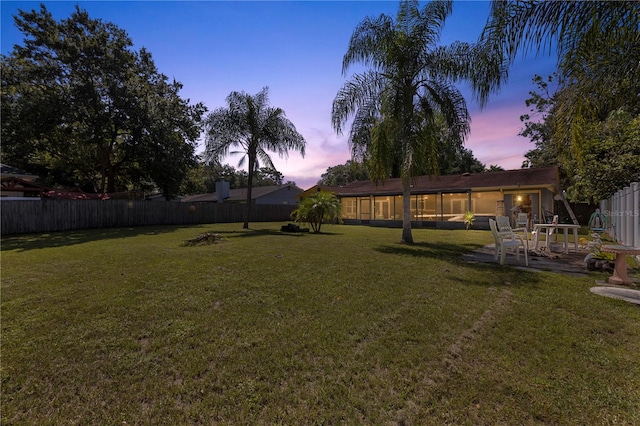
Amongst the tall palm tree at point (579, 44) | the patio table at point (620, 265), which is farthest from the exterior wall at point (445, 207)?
the patio table at point (620, 265)

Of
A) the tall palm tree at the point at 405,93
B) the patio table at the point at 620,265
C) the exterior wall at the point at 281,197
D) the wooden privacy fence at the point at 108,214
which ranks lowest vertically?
the patio table at the point at 620,265

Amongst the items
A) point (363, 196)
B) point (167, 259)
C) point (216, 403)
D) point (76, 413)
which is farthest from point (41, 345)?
point (363, 196)

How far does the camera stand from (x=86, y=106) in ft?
61.7

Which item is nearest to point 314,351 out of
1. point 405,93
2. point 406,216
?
point 406,216

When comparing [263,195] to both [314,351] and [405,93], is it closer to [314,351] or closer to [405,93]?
[405,93]

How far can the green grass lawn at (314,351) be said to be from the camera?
193 centimetres

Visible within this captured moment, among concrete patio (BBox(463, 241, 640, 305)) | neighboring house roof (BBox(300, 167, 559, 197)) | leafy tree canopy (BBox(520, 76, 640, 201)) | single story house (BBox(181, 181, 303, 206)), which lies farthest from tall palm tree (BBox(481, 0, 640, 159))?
single story house (BBox(181, 181, 303, 206))

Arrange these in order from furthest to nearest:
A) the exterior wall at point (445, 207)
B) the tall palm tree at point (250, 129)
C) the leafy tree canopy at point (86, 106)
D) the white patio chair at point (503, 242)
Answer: the exterior wall at point (445, 207) < the leafy tree canopy at point (86, 106) < the tall palm tree at point (250, 129) < the white patio chair at point (503, 242)

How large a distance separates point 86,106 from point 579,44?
25.2m

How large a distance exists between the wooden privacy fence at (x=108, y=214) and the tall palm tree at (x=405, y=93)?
15.5 metres

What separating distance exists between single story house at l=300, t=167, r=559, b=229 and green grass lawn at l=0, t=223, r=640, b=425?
41.8 feet

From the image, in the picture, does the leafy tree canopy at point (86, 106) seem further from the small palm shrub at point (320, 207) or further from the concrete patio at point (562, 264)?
the concrete patio at point (562, 264)

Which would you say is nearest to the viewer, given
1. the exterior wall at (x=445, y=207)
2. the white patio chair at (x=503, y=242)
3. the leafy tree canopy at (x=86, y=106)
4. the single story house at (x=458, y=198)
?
the white patio chair at (x=503, y=242)

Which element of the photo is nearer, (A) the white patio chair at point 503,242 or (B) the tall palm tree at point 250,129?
(A) the white patio chair at point 503,242
